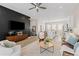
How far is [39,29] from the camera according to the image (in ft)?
8.55

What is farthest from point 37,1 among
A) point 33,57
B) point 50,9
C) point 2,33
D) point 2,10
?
point 33,57

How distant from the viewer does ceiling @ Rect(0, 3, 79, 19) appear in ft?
8.13

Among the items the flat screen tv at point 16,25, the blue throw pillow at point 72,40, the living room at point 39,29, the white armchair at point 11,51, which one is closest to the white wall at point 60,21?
the living room at point 39,29

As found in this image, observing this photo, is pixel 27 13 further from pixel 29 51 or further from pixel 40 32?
pixel 29 51

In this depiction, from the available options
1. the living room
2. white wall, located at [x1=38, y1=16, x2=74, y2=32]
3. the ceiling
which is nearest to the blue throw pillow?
the living room

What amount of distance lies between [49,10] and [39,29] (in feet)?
1.59

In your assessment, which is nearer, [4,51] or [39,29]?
[4,51]

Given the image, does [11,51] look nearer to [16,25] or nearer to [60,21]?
[16,25]

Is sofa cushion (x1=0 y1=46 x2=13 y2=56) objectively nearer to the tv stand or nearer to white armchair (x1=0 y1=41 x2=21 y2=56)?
white armchair (x1=0 y1=41 x2=21 y2=56)

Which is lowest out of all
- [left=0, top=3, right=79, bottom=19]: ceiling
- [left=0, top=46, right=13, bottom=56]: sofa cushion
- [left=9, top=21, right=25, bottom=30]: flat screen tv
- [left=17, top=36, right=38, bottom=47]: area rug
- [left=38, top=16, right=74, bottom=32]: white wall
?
[left=0, top=46, right=13, bottom=56]: sofa cushion

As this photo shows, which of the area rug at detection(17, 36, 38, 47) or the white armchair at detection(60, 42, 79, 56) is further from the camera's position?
the area rug at detection(17, 36, 38, 47)

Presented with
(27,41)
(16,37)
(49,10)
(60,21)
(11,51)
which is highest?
(49,10)

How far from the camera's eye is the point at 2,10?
8.10ft

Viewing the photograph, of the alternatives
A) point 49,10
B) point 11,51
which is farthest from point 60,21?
point 11,51
